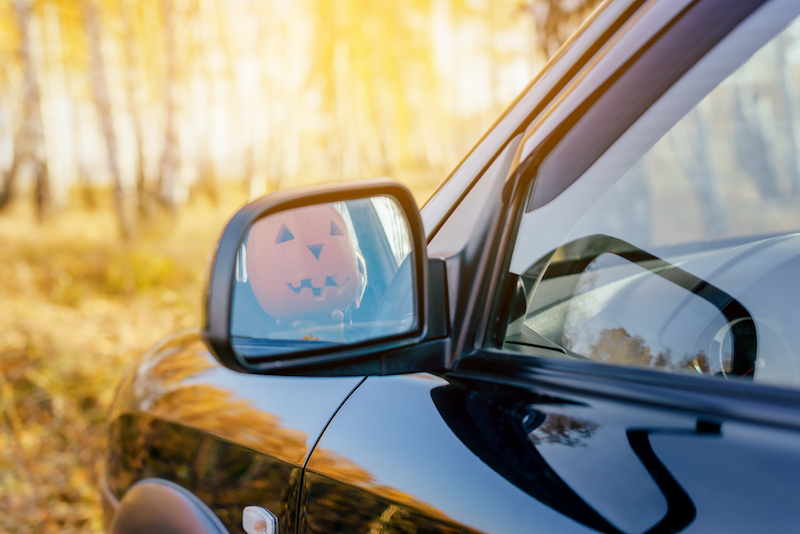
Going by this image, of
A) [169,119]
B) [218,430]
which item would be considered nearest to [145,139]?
[169,119]

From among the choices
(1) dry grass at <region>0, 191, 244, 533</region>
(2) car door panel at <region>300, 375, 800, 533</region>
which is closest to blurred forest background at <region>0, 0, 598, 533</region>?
(1) dry grass at <region>0, 191, 244, 533</region>

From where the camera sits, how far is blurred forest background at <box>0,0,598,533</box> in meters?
5.20

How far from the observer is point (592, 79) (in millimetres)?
1113

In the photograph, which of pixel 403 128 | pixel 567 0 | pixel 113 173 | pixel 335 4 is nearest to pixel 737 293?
pixel 567 0

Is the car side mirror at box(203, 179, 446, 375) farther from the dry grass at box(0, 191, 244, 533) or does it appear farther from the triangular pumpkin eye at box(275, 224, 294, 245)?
the dry grass at box(0, 191, 244, 533)

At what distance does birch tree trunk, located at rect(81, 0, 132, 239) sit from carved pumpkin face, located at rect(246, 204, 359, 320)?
11.1 metres

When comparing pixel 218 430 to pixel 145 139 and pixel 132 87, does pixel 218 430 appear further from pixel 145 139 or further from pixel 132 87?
pixel 145 139

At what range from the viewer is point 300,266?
1.16 metres

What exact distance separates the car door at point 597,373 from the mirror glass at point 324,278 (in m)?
0.12

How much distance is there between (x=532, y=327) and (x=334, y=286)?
367 millimetres

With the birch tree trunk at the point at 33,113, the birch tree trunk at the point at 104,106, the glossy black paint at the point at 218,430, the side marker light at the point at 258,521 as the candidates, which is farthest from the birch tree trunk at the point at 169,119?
the side marker light at the point at 258,521

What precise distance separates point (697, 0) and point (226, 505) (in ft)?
4.35

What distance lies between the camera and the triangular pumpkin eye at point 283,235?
1.16m

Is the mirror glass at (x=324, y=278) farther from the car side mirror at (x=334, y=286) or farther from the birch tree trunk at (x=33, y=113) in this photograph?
the birch tree trunk at (x=33, y=113)
